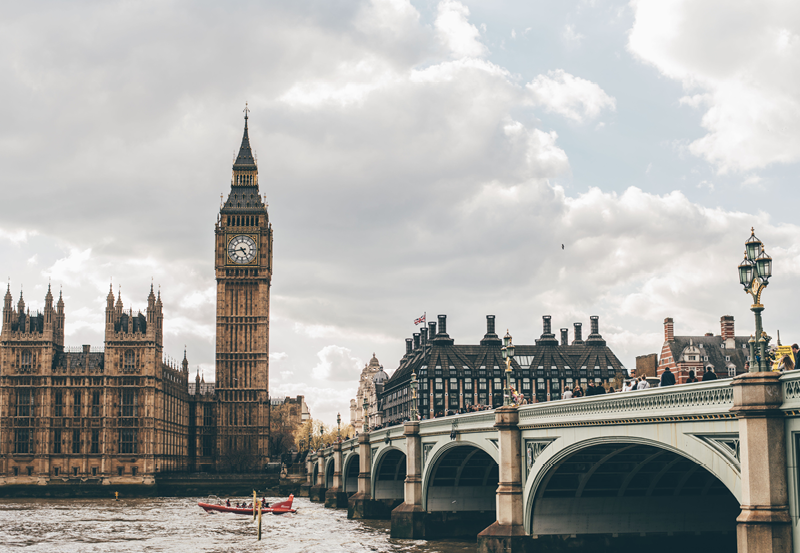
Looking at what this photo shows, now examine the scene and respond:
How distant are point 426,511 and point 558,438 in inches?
808

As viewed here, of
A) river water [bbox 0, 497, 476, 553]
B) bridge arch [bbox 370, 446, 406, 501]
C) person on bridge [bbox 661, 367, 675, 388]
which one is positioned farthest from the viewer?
bridge arch [bbox 370, 446, 406, 501]

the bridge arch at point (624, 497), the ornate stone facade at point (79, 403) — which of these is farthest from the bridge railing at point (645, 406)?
the ornate stone facade at point (79, 403)

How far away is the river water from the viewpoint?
5125 cm

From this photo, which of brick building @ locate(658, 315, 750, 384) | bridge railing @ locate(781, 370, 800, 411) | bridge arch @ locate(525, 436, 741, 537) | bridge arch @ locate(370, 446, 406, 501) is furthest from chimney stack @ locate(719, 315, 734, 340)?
bridge railing @ locate(781, 370, 800, 411)

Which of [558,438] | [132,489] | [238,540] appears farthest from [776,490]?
[132,489]

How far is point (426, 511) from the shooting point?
51.8 meters

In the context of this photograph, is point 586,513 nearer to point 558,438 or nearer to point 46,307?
point 558,438

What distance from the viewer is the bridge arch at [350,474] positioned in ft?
292

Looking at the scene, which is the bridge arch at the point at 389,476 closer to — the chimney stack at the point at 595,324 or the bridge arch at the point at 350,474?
the bridge arch at the point at 350,474

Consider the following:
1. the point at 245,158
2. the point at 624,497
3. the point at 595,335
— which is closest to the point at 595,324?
the point at 595,335

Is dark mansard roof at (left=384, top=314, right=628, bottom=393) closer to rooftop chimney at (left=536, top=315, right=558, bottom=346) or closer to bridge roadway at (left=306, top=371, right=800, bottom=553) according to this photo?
rooftop chimney at (left=536, top=315, right=558, bottom=346)

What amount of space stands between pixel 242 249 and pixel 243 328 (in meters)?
13.3

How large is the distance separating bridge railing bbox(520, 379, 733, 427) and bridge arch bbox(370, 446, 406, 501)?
34171 mm

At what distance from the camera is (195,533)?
61.8 m
